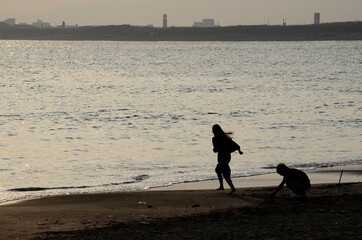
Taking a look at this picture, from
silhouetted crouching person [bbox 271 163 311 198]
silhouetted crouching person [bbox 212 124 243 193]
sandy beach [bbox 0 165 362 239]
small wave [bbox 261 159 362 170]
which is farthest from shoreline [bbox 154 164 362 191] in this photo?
silhouetted crouching person [bbox 271 163 311 198]

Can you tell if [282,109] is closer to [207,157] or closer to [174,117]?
[174,117]

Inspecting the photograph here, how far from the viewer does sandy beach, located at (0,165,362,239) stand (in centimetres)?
996

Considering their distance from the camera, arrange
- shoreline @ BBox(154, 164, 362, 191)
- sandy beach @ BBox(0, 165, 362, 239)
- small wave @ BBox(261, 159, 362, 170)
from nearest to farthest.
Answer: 1. sandy beach @ BBox(0, 165, 362, 239)
2. shoreline @ BBox(154, 164, 362, 191)
3. small wave @ BBox(261, 159, 362, 170)

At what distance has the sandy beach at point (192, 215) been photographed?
9.96 metres

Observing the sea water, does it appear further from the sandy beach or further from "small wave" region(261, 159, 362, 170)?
the sandy beach

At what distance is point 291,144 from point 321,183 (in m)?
8.14

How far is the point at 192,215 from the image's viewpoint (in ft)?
38.1

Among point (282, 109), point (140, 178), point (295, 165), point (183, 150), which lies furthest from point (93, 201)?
point (282, 109)

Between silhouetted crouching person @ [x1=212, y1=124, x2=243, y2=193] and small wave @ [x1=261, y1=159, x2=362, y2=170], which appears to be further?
small wave @ [x1=261, y1=159, x2=362, y2=170]

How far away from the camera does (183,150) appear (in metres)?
22.8

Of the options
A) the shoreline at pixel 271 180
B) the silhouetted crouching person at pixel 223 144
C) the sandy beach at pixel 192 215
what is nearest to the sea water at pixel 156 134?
the shoreline at pixel 271 180

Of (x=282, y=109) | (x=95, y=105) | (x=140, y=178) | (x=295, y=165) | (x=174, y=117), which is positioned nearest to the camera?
(x=140, y=178)

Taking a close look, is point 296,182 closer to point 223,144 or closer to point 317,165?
point 223,144

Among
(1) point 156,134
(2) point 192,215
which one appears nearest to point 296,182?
(2) point 192,215
